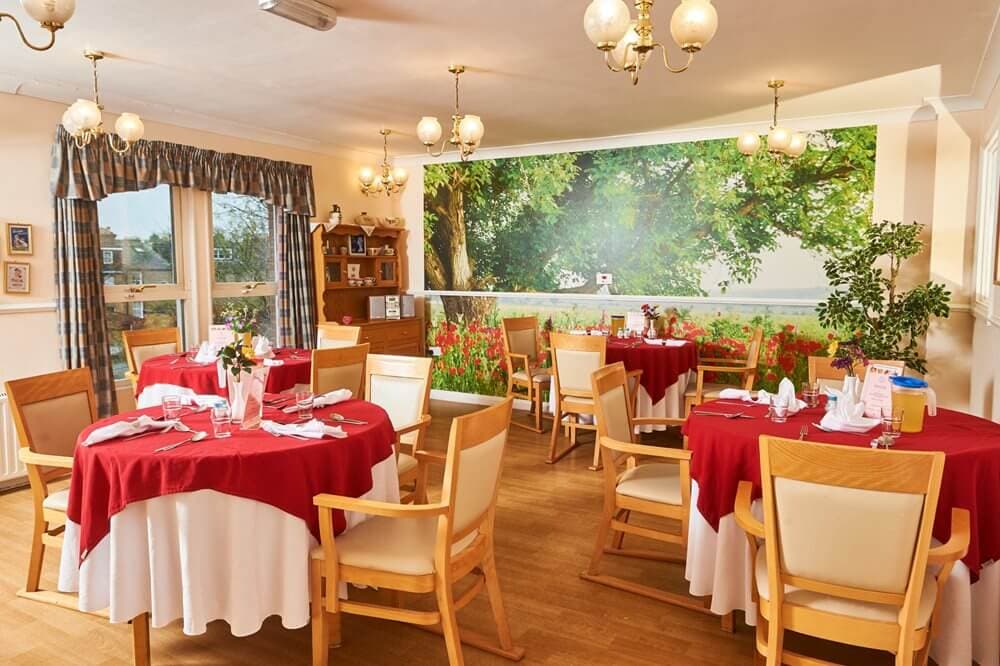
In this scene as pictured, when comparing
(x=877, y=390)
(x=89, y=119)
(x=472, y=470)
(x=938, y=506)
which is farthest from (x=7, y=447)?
(x=938, y=506)

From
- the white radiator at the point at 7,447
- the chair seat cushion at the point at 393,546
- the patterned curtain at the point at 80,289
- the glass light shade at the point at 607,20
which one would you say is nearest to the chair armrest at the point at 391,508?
the chair seat cushion at the point at 393,546

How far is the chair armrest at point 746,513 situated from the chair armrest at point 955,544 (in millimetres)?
473

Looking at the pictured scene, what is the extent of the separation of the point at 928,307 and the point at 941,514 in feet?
11.0

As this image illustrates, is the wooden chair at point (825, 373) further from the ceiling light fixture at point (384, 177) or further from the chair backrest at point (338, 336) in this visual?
the ceiling light fixture at point (384, 177)

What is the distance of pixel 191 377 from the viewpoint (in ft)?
14.8

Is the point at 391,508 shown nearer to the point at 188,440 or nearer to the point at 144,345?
the point at 188,440

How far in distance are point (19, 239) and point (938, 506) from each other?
5.81 m

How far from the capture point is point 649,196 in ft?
22.5

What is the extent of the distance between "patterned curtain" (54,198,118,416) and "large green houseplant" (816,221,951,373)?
5.79 meters

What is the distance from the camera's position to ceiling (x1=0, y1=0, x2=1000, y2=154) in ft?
11.9

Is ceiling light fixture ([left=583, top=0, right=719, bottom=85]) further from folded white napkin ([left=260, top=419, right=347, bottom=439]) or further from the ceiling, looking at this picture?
folded white napkin ([left=260, top=419, right=347, bottom=439])

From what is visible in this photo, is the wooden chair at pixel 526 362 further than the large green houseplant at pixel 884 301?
Yes

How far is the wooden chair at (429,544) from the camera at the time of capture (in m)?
2.31

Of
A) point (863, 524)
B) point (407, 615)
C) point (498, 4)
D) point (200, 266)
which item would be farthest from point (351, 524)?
point (200, 266)
